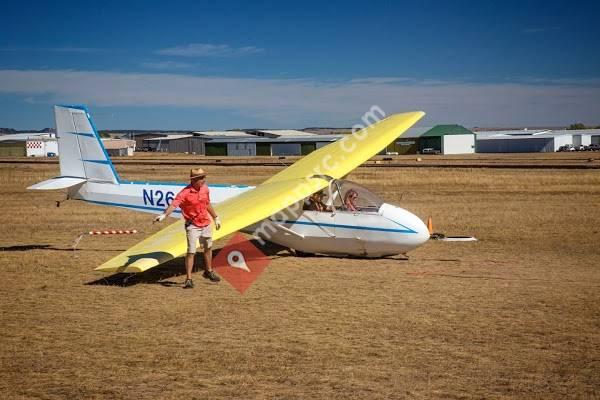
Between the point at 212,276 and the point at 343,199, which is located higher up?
Result: the point at 343,199

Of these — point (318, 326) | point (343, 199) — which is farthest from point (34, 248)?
point (318, 326)

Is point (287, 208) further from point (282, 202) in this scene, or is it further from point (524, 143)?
point (524, 143)

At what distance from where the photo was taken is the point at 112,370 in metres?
7.55

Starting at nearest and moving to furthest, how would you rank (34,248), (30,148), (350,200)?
1. (350,200)
2. (34,248)
3. (30,148)

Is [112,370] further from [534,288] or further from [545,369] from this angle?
[534,288]

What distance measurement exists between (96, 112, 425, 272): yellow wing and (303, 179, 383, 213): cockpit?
1.06 ft

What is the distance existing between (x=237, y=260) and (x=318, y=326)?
5.92 m

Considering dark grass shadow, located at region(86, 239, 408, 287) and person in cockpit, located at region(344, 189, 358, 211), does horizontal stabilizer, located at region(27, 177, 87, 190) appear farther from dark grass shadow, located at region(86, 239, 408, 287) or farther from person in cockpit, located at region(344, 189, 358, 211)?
person in cockpit, located at region(344, 189, 358, 211)

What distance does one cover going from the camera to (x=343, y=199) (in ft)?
48.3

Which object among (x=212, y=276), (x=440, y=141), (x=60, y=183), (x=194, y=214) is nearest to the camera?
(x=194, y=214)

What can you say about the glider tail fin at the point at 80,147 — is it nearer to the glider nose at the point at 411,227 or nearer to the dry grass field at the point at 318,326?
the dry grass field at the point at 318,326

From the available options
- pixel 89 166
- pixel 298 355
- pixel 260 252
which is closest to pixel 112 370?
pixel 298 355

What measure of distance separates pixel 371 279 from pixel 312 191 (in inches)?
104

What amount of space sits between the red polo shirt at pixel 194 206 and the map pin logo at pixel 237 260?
2150mm
